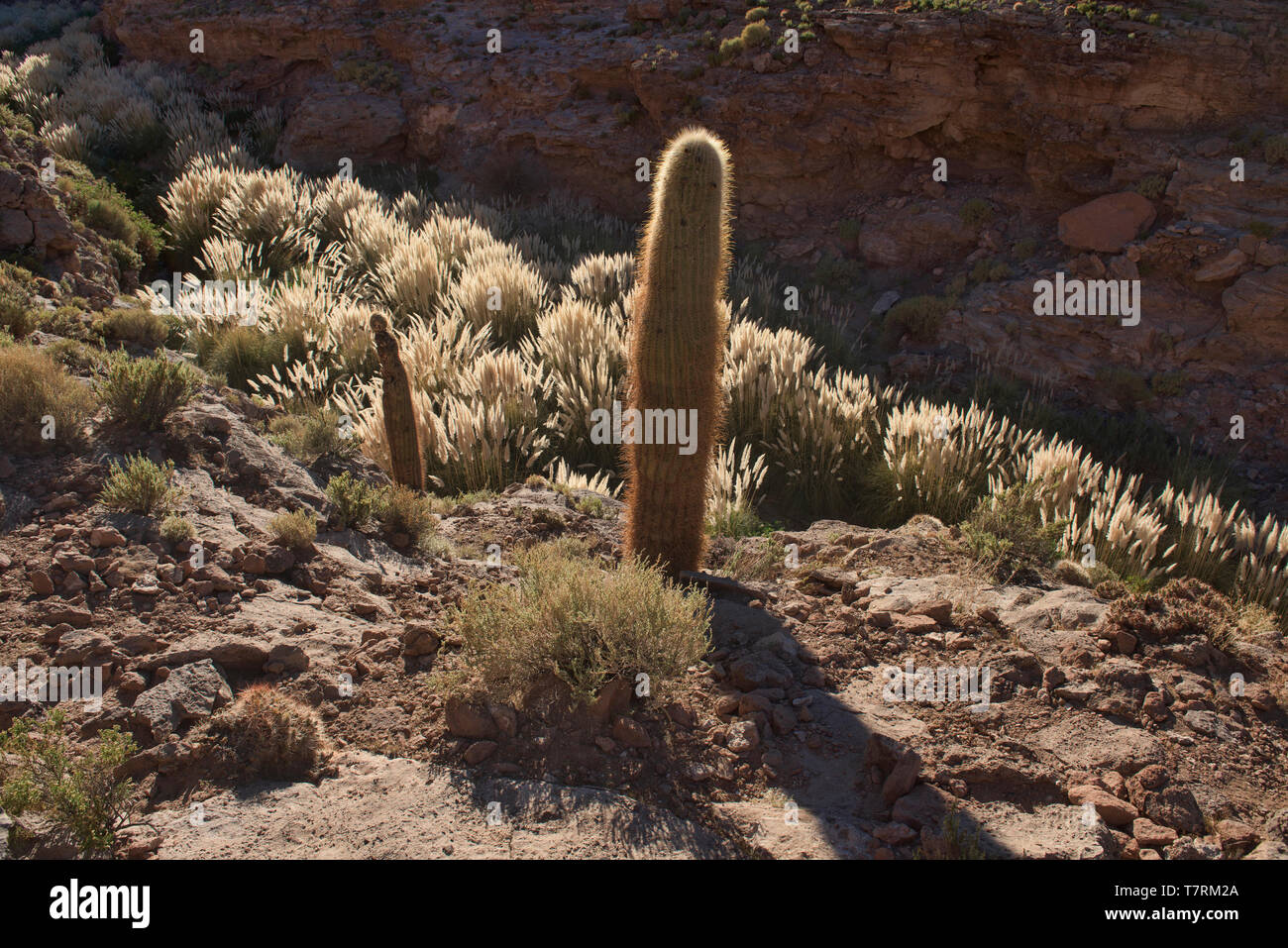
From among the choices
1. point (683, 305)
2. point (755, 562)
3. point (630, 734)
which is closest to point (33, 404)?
point (683, 305)

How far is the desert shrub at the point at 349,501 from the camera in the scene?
500cm

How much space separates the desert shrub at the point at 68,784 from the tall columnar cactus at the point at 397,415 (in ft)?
10.1

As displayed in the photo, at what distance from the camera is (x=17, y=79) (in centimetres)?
1505

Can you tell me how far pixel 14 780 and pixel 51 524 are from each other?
1796mm

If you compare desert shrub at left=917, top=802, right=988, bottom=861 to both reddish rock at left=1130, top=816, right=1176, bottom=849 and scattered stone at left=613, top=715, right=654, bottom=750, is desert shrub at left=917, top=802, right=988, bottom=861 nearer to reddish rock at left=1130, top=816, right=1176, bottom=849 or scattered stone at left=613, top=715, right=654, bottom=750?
reddish rock at left=1130, top=816, right=1176, bottom=849

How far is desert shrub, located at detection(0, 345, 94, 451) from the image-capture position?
4.54m

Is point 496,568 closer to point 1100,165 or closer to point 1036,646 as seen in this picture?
point 1036,646

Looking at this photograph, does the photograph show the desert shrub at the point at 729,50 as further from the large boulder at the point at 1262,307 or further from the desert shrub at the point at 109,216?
the desert shrub at the point at 109,216

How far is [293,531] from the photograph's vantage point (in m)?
4.45

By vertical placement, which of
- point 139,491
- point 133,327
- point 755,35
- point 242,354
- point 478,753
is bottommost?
point 478,753

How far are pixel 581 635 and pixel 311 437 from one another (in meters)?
3.02

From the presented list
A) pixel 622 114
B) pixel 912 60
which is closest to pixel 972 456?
pixel 912 60

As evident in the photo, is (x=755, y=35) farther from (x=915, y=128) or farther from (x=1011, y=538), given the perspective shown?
(x=1011, y=538)

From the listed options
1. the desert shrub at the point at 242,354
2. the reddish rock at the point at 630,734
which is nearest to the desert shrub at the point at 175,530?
the reddish rock at the point at 630,734
